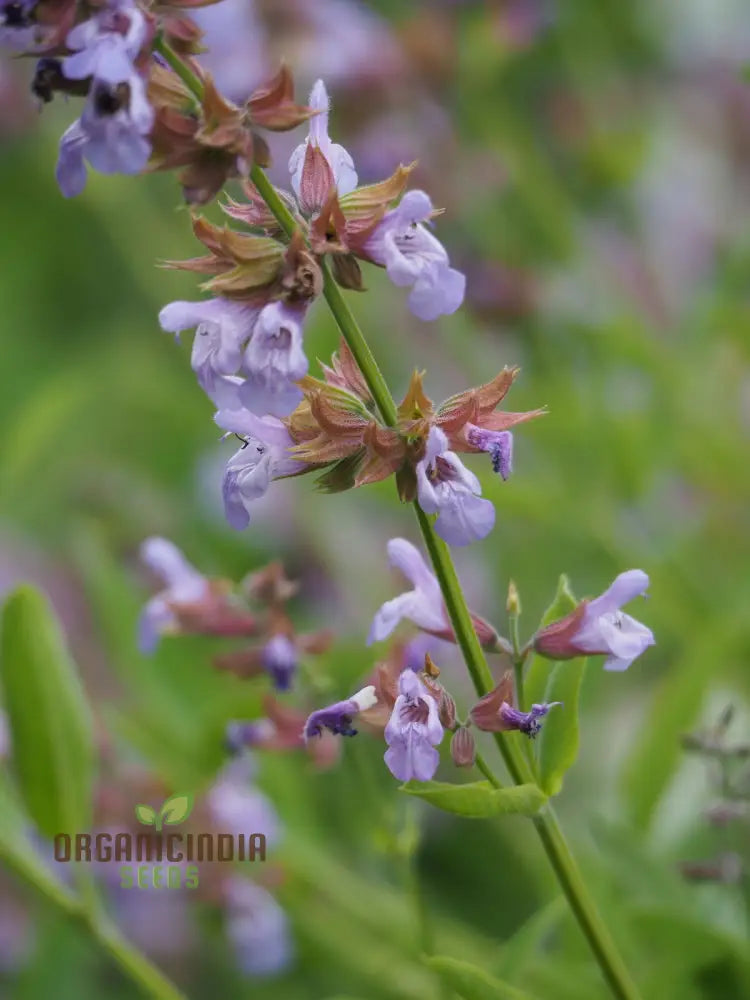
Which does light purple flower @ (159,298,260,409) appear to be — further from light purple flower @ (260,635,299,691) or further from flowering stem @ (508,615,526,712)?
light purple flower @ (260,635,299,691)

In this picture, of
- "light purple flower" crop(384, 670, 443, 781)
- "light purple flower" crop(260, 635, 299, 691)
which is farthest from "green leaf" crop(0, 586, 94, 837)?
"light purple flower" crop(384, 670, 443, 781)

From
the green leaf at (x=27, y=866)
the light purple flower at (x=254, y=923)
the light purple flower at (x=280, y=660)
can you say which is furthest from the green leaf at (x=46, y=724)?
the light purple flower at (x=254, y=923)

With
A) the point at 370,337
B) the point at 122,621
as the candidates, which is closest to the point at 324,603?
the point at 370,337

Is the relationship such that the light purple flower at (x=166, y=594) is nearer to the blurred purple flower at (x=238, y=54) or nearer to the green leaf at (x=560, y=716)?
the green leaf at (x=560, y=716)

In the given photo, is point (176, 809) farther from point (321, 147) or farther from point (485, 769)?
point (321, 147)

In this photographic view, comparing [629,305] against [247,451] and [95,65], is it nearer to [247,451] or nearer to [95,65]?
[247,451]
